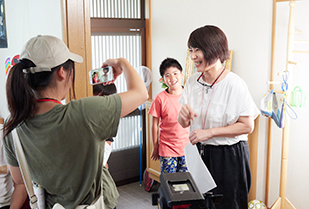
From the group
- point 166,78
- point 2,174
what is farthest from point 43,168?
point 166,78

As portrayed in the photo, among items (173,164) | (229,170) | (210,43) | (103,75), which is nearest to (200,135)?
(229,170)

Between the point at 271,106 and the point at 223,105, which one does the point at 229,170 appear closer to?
the point at 223,105

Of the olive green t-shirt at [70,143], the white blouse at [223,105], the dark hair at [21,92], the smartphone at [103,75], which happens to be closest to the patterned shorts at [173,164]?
the white blouse at [223,105]

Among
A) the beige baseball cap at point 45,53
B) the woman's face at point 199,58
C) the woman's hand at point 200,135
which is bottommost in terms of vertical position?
the woman's hand at point 200,135

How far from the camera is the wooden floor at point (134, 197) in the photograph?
11.2ft

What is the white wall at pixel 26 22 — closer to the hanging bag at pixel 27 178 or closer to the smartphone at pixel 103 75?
the smartphone at pixel 103 75

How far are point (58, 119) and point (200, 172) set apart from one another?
1168mm

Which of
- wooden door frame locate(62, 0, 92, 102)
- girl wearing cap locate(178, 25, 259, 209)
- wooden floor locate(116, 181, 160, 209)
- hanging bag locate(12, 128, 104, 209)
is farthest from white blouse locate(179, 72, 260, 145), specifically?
wooden floor locate(116, 181, 160, 209)

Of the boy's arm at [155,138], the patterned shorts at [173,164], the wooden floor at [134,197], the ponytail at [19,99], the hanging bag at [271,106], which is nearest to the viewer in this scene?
the ponytail at [19,99]

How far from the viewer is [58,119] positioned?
100 cm

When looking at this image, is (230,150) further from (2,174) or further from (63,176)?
(2,174)

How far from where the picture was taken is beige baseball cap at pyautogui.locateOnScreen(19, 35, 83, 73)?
103cm

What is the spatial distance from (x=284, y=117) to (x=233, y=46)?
0.88m

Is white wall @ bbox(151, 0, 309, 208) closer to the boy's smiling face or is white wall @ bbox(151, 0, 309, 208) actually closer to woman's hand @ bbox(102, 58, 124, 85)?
the boy's smiling face
